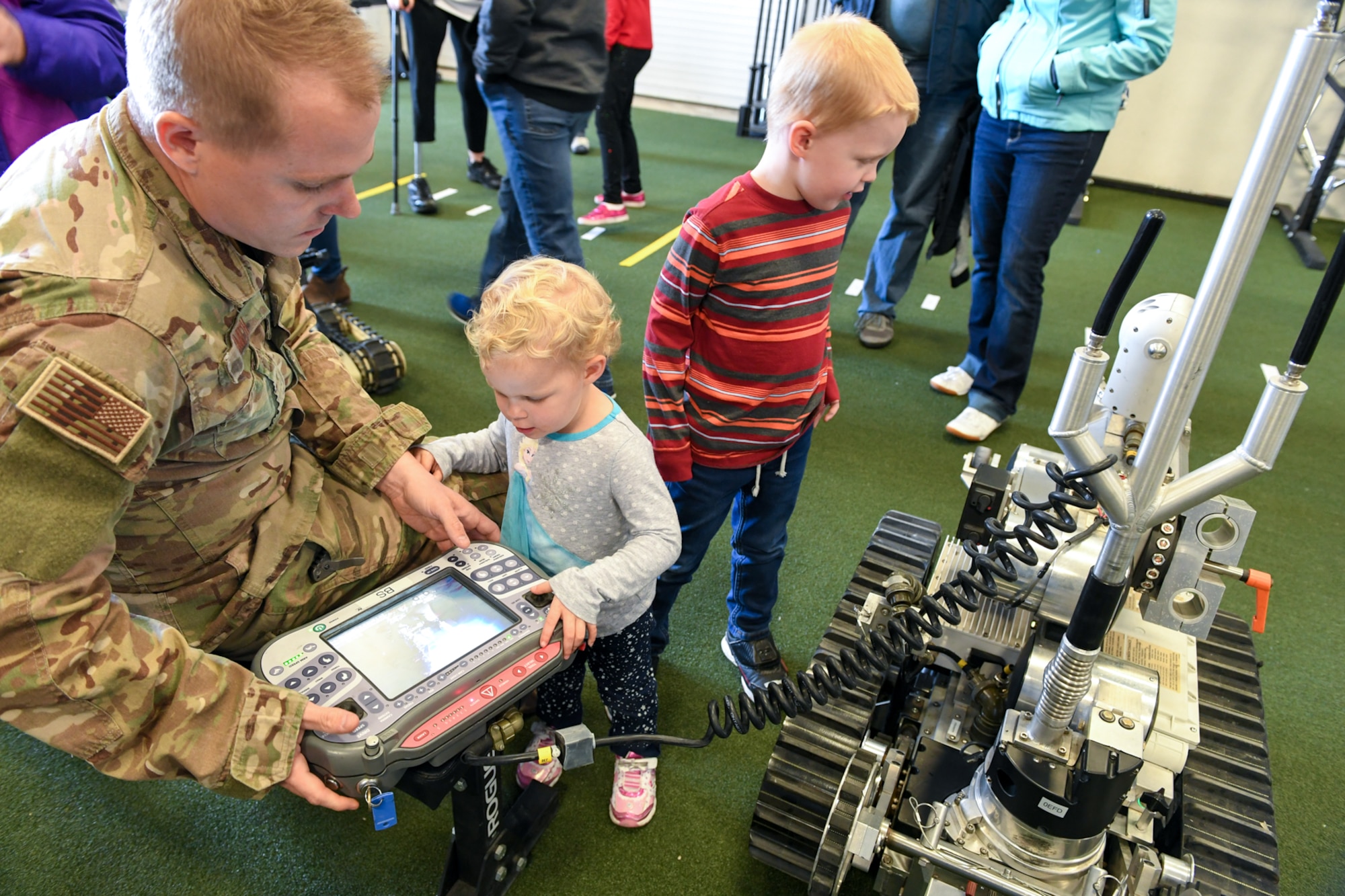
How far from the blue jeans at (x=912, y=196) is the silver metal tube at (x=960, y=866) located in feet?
8.04

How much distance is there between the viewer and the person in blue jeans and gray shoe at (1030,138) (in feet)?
8.29

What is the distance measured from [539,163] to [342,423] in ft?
5.55

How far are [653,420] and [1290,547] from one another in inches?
90.3

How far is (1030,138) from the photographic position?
271 centimetres

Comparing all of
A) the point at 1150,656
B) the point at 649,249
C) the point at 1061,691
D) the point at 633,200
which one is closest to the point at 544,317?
the point at 1061,691

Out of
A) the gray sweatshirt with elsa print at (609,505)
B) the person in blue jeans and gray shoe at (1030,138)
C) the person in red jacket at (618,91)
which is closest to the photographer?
the gray sweatshirt with elsa print at (609,505)

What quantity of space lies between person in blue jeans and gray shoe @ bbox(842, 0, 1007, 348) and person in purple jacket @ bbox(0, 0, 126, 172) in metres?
2.05

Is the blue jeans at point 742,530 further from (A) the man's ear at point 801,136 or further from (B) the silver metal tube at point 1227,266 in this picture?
(B) the silver metal tube at point 1227,266

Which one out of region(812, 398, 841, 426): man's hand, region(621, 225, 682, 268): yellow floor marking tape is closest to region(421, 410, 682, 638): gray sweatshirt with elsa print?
region(812, 398, 841, 426): man's hand

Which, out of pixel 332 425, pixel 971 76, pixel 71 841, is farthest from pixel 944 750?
pixel 971 76

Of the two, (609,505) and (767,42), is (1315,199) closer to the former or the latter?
(767,42)

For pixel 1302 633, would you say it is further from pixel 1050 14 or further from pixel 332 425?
pixel 332 425

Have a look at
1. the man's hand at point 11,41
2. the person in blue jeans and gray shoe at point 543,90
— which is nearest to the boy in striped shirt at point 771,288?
the person in blue jeans and gray shoe at point 543,90

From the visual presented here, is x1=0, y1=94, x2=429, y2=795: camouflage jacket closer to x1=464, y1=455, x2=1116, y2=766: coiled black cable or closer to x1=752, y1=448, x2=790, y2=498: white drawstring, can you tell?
x1=464, y1=455, x2=1116, y2=766: coiled black cable
